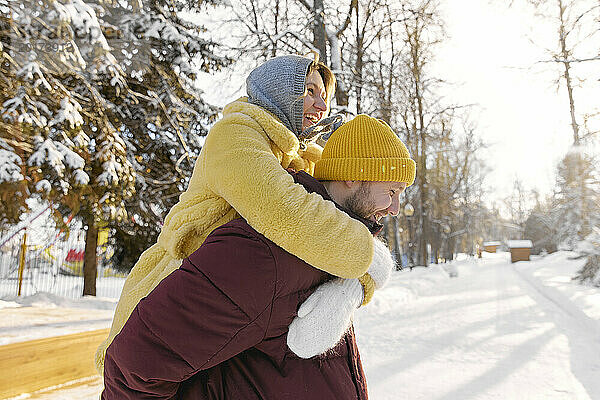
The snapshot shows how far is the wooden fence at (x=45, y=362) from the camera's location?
420 centimetres

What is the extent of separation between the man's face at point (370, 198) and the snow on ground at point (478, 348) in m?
3.61

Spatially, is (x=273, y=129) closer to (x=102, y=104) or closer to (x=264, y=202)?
(x=264, y=202)

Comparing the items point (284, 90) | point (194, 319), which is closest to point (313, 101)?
point (284, 90)

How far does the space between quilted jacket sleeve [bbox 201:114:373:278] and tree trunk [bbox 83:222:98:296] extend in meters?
11.0

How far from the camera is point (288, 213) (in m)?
1.07

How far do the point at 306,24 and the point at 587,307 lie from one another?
8614 mm

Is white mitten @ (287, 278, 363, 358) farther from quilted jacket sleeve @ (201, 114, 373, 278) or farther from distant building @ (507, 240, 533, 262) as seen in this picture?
distant building @ (507, 240, 533, 262)

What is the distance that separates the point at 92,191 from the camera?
8078 mm

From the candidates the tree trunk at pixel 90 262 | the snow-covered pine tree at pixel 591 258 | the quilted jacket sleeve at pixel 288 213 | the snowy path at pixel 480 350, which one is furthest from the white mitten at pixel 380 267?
the snow-covered pine tree at pixel 591 258

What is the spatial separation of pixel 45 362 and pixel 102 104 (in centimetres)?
484

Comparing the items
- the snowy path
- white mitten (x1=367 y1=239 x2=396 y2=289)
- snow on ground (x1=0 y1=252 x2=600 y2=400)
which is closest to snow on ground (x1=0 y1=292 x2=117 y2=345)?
snow on ground (x1=0 y1=252 x2=600 y2=400)

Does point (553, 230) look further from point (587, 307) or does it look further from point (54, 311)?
point (54, 311)

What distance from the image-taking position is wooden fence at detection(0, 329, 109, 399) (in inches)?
165

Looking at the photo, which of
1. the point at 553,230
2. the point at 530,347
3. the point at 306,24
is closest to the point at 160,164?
the point at 306,24
